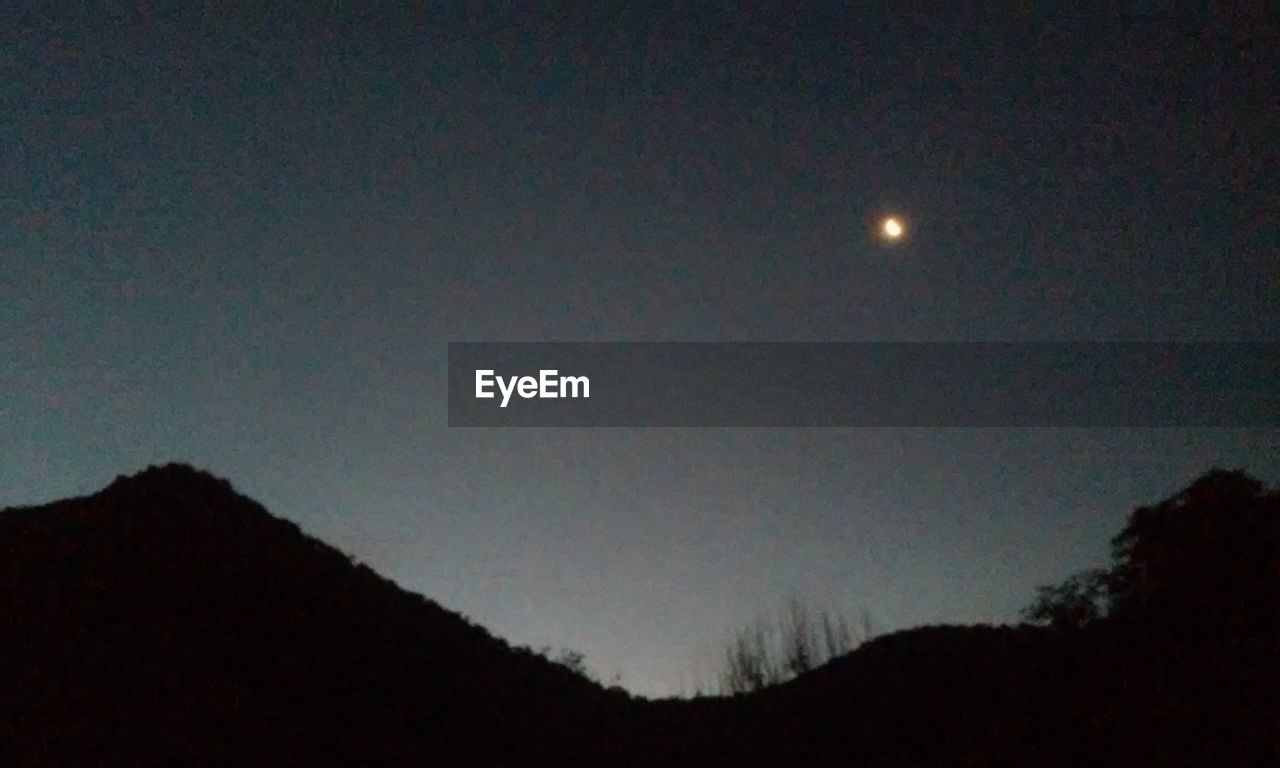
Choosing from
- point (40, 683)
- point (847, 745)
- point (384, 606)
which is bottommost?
point (847, 745)

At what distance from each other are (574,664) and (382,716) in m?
16.2

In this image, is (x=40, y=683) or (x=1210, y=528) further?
(x=1210, y=528)

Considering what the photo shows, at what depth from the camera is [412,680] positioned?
23.3m

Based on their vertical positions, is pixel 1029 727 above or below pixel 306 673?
below

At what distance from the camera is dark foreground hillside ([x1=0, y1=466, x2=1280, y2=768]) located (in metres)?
17.6

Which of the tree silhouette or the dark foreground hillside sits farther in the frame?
the tree silhouette

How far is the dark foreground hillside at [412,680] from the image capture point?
17562 millimetres

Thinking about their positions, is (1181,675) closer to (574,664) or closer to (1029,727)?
(1029,727)

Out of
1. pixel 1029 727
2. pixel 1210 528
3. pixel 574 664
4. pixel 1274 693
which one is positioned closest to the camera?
pixel 1274 693

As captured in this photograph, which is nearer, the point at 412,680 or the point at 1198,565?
the point at 412,680

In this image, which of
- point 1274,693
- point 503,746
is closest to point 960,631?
point 1274,693

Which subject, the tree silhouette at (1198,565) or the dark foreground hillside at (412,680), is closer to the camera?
the dark foreground hillside at (412,680)

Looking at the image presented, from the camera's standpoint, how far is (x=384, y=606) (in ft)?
86.7

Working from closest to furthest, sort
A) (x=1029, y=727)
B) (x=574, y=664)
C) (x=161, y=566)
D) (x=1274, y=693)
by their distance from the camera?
(x=1274, y=693), (x=1029, y=727), (x=161, y=566), (x=574, y=664)
